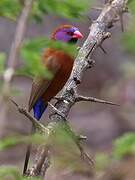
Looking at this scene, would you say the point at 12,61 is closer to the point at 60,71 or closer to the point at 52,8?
the point at 52,8

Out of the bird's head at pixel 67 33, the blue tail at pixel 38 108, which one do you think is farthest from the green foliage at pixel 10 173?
the bird's head at pixel 67 33

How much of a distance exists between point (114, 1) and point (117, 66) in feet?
26.5

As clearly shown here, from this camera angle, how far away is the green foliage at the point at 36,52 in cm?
209

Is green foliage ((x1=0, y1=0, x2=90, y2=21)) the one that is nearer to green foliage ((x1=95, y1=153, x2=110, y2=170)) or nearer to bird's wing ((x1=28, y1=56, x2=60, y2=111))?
green foliage ((x1=95, y1=153, x2=110, y2=170))

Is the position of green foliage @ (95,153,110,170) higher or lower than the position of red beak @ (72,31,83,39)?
lower

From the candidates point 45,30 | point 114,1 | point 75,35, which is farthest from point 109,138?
point 114,1

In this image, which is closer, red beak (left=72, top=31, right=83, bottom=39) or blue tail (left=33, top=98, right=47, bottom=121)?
blue tail (left=33, top=98, right=47, bottom=121)

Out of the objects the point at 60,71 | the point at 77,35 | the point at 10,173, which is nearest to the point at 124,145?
the point at 10,173

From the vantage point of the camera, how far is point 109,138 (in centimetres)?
954

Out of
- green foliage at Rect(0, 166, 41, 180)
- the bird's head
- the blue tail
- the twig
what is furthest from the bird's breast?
the twig

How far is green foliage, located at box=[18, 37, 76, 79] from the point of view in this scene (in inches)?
82.3

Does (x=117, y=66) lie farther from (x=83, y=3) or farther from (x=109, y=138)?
(x=83, y=3)

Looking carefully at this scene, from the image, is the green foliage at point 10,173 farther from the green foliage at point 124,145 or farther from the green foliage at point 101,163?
the green foliage at point 124,145

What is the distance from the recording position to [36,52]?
2129mm
